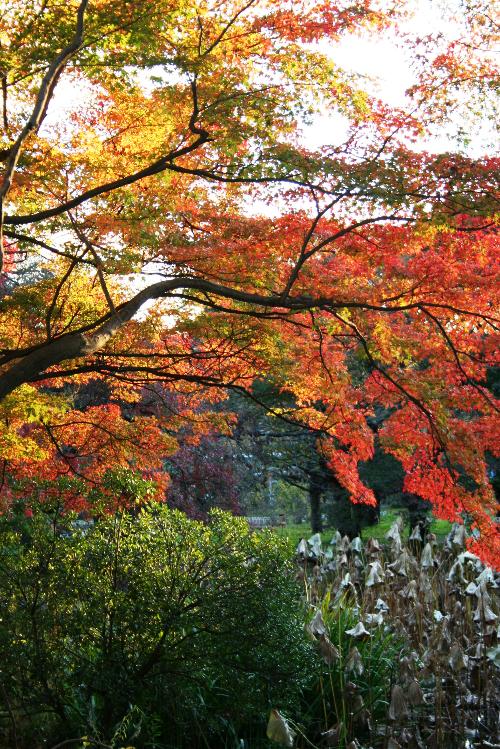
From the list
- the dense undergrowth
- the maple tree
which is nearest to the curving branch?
the maple tree

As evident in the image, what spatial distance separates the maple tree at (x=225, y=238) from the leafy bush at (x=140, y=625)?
609 millimetres

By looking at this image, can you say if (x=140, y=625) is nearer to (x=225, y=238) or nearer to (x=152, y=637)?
(x=152, y=637)

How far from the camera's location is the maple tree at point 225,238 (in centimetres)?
A: 562

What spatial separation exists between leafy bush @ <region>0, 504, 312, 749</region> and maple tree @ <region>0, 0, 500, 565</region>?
0.61 metres

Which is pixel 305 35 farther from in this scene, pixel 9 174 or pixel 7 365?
pixel 7 365

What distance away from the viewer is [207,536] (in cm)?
546

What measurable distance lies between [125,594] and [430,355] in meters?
4.32

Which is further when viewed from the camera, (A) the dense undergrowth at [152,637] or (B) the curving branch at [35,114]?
(A) the dense undergrowth at [152,637]

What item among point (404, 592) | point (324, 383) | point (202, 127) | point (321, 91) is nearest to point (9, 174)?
point (202, 127)

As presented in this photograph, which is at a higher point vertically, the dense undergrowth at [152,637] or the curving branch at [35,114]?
the curving branch at [35,114]

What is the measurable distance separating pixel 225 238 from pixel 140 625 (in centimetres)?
337

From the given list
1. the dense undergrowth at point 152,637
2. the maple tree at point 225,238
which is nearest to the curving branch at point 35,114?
the maple tree at point 225,238

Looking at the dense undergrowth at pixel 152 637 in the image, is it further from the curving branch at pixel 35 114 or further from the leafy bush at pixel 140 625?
the curving branch at pixel 35 114

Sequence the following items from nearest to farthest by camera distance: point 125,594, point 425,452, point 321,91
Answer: point 125,594 < point 321,91 < point 425,452
